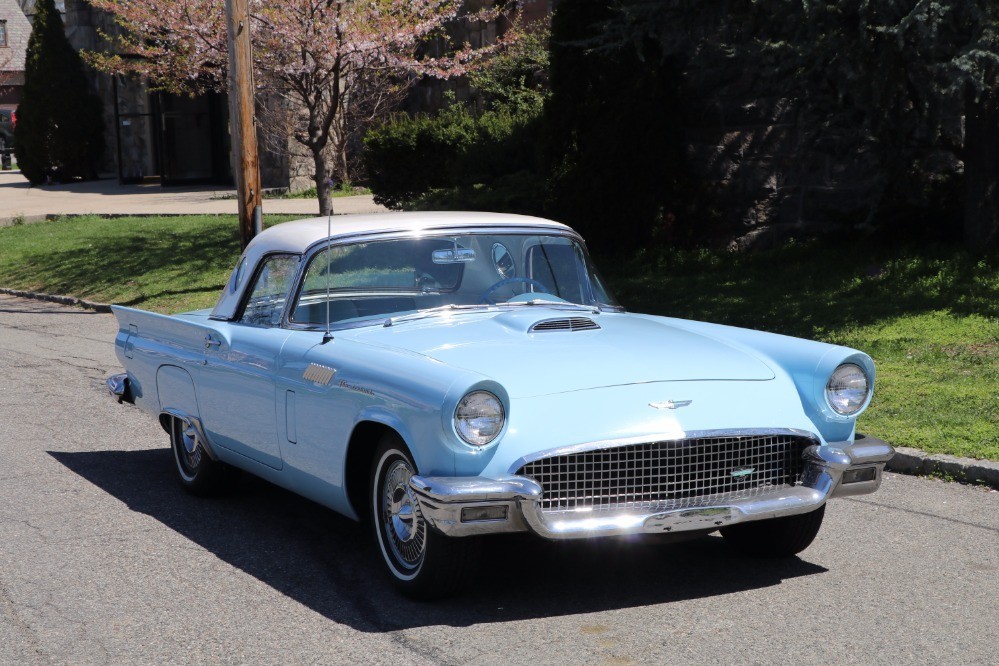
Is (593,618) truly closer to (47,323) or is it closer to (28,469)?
(28,469)

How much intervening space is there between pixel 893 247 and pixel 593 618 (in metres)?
8.83

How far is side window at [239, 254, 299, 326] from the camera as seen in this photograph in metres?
6.00

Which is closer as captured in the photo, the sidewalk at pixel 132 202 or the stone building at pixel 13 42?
the sidewalk at pixel 132 202

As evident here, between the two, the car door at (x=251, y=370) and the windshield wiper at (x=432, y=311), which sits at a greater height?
the windshield wiper at (x=432, y=311)

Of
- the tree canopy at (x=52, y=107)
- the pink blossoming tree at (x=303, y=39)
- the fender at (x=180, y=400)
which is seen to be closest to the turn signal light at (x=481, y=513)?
the fender at (x=180, y=400)

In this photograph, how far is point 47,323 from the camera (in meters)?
14.2

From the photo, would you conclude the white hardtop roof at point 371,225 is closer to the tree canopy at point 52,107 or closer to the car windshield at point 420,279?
the car windshield at point 420,279

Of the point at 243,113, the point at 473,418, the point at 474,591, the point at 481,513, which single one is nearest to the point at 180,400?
the point at 474,591

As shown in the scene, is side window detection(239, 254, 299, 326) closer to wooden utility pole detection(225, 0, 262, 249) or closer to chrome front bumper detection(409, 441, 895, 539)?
chrome front bumper detection(409, 441, 895, 539)

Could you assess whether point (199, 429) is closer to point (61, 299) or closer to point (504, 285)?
point (504, 285)

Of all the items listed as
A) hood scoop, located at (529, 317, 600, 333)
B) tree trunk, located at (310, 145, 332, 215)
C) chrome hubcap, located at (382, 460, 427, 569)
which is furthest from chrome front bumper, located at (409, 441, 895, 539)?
tree trunk, located at (310, 145, 332, 215)

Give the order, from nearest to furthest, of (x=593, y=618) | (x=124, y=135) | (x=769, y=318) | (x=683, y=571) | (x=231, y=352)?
1. (x=593, y=618)
2. (x=683, y=571)
3. (x=231, y=352)
4. (x=769, y=318)
5. (x=124, y=135)

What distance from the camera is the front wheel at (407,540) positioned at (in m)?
4.61

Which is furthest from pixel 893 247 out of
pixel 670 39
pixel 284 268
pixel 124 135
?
pixel 124 135
